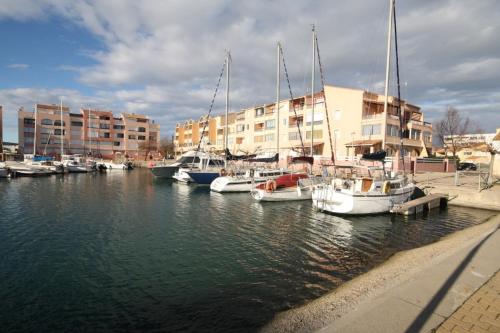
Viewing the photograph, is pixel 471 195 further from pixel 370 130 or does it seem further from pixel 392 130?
pixel 370 130

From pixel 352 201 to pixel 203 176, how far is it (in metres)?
21.3

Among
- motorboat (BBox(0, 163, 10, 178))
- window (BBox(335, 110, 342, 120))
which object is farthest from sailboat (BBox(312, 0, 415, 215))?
motorboat (BBox(0, 163, 10, 178))

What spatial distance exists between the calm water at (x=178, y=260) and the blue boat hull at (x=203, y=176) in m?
14.3

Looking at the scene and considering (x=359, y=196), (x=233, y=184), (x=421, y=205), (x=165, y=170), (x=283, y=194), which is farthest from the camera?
(x=165, y=170)

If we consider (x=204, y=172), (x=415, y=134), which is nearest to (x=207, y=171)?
(x=204, y=172)

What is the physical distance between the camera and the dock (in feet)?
68.0

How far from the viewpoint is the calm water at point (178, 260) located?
25.4ft

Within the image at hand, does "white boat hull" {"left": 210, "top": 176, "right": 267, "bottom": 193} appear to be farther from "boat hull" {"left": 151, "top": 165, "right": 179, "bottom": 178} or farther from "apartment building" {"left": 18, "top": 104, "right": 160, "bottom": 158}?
"apartment building" {"left": 18, "top": 104, "right": 160, "bottom": 158}

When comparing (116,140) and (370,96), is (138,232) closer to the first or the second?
(370,96)

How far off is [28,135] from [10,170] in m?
59.2

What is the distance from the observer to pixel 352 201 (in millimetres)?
19688

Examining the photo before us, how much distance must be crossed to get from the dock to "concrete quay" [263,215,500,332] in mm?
10853

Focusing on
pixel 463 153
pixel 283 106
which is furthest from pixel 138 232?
pixel 463 153

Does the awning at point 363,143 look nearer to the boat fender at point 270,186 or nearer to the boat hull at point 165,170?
the boat fender at point 270,186
